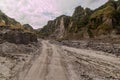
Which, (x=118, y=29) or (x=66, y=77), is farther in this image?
(x=118, y=29)

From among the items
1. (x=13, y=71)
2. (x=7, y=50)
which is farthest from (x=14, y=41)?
(x=13, y=71)

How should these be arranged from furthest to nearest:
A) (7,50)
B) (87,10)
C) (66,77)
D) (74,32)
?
(87,10) → (74,32) → (7,50) → (66,77)

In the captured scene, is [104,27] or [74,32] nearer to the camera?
[104,27]

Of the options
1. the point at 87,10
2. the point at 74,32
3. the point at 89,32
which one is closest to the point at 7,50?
the point at 89,32

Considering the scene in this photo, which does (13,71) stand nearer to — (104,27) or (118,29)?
(118,29)

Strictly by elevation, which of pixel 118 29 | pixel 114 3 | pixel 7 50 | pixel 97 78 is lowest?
pixel 97 78

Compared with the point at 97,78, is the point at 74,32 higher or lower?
higher

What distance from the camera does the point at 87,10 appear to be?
→ 196125 millimetres

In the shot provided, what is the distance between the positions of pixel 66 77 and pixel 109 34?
99.7 meters

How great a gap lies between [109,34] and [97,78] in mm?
97590

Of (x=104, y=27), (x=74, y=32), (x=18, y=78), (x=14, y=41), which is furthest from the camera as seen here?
(x=74, y=32)

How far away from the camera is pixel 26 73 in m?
23.6

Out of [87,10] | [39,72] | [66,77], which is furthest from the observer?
[87,10]

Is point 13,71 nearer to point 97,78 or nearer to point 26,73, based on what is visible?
point 26,73
